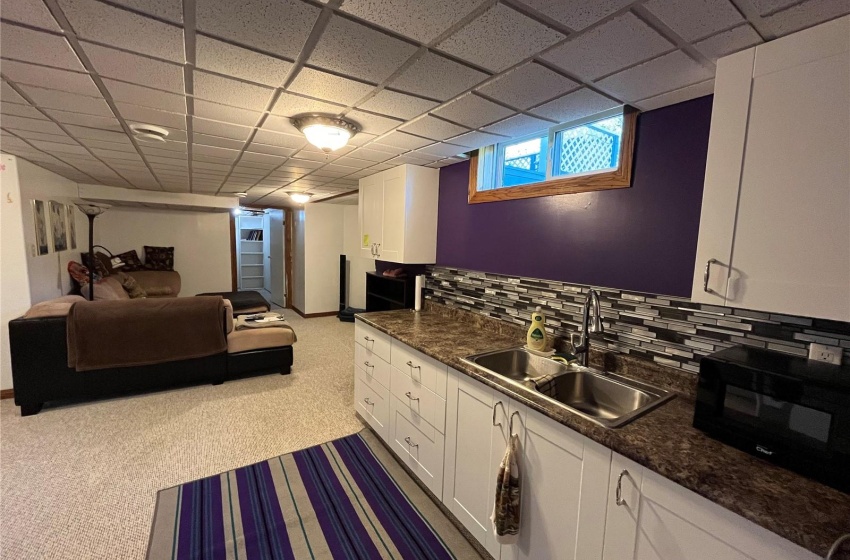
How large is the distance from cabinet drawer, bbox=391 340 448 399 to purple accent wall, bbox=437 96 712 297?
88cm

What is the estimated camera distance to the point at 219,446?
8.09ft

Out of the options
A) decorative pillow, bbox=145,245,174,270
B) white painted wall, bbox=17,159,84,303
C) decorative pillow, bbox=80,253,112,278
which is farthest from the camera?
decorative pillow, bbox=145,245,174,270

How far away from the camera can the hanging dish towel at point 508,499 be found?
54.1 inches

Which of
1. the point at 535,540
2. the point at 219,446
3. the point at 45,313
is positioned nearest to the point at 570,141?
the point at 535,540

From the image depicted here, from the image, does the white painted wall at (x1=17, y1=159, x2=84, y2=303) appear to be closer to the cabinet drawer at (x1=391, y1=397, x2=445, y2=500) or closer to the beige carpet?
the beige carpet

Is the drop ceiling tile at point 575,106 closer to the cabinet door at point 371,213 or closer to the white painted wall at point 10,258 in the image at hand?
the cabinet door at point 371,213

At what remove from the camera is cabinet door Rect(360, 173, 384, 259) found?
10.8 feet

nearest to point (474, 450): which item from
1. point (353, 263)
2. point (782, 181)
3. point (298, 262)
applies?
point (782, 181)

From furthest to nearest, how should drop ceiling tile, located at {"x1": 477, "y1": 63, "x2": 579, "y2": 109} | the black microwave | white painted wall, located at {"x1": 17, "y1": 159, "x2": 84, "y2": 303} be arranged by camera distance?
white painted wall, located at {"x1": 17, "y1": 159, "x2": 84, "y2": 303}
drop ceiling tile, located at {"x1": 477, "y1": 63, "x2": 579, "y2": 109}
the black microwave

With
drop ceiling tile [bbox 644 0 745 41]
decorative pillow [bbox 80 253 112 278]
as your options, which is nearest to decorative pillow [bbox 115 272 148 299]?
decorative pillow [bbox 80 253 112 278]

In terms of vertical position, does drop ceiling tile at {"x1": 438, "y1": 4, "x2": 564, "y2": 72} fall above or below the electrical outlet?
above

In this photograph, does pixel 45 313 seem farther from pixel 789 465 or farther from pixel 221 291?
pixel 789 465

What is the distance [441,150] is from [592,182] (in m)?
1.07

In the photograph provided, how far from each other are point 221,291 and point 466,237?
228 inches
